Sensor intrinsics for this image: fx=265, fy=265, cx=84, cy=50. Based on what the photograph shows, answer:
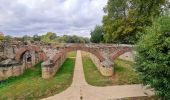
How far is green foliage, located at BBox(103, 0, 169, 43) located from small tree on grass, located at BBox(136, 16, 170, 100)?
20221 mm

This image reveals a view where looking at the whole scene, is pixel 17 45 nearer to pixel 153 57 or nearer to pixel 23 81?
pixel 23 81

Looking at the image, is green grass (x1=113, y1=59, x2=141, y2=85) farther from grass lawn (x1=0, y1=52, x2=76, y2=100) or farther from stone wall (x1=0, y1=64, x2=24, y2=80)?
stone wall (x1=0, y1=64, x2=24, y2=80)

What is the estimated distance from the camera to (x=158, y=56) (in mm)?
16875

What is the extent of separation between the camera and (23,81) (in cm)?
2909

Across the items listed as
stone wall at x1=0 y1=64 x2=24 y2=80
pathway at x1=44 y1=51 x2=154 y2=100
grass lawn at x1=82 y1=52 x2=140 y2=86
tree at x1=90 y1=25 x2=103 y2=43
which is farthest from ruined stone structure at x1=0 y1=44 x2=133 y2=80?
tree at x1=90 y1=25 x2=103 y2=43

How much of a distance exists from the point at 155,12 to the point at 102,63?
13.4 meters

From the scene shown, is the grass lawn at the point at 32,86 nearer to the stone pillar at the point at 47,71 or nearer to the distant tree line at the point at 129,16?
the stone pillar at the point at 47,71

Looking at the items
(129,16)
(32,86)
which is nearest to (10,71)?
(32,86)

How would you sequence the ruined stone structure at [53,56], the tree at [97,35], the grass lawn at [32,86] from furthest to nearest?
the tree at [97,35] → the ruined stone structure at [53,56] → the grass lawn at [32,86]

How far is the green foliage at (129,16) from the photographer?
39.0 metres

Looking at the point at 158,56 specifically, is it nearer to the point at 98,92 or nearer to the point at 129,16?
the point at 98,92

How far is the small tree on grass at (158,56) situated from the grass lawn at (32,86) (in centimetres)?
982

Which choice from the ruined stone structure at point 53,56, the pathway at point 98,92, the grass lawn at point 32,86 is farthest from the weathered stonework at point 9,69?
the pathway at point 98,92

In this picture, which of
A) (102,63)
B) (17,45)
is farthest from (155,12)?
(17,45)
